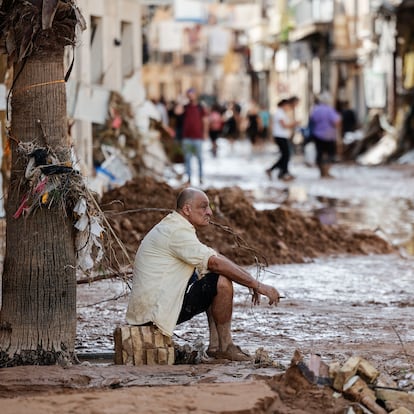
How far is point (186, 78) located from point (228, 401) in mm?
94537

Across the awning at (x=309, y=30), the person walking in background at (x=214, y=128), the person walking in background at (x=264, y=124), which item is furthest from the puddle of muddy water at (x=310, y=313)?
the awning at (x=309, y=30)

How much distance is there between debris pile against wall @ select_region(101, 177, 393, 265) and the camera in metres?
14.0

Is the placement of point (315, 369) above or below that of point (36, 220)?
below

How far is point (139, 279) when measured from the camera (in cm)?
812

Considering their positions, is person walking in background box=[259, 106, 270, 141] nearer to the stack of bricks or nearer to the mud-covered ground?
the mud-covered ground

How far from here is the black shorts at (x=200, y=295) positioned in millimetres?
8109

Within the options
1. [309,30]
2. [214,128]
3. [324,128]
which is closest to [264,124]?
[309,30]

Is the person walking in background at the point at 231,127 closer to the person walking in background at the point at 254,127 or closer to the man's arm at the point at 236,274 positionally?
the person walking in background at the point at 254,127

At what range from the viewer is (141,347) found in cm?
799

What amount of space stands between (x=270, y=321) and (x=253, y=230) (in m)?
4.78

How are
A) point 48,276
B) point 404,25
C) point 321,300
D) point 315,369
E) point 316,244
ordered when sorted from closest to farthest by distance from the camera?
point 315,369, point 48,276, point 321,300, point 316,244, point 404,25

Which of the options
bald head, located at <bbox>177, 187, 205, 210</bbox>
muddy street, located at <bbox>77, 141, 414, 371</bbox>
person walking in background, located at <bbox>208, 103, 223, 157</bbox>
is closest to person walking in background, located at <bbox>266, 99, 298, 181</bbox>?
muddy street, located at <bbox>77, 141, 414, 371</bbox>

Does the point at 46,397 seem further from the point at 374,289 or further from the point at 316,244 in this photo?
the point at 316,244

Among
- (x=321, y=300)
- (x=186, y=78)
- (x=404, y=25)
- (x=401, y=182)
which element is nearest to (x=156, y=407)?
(x=321, y=300)
